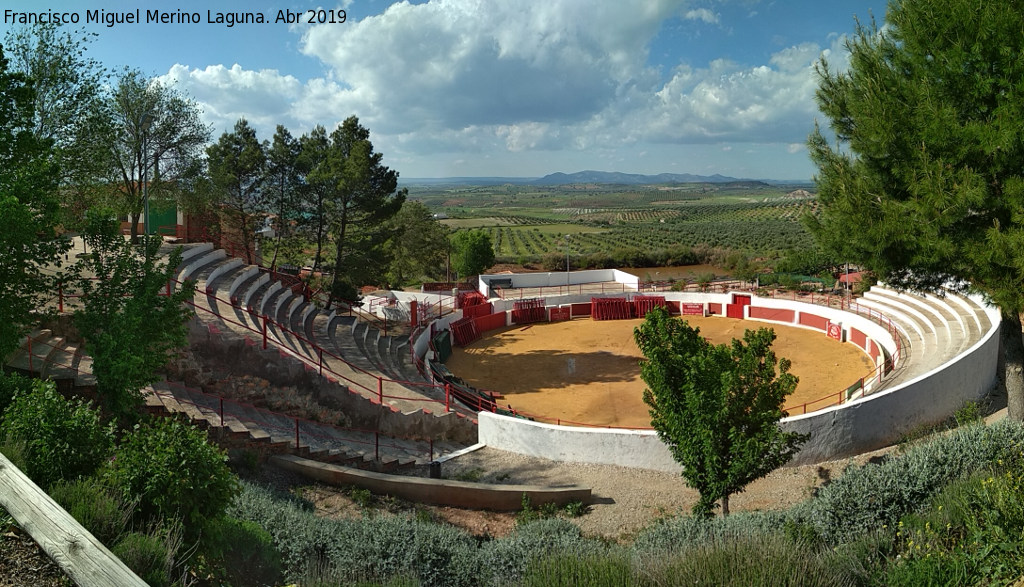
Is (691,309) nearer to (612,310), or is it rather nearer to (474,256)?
(612,310)

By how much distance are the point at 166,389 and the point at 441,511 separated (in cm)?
665

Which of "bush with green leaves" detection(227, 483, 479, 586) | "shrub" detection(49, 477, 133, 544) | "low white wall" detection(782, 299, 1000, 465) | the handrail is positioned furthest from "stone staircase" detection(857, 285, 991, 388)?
"shrub" detection(49, 477, 133, 544)

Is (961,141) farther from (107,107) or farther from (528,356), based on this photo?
(107,107)

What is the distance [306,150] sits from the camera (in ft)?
119

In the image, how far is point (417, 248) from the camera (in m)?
57.3

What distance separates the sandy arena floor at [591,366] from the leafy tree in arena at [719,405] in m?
10.2

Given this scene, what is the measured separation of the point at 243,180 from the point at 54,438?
31.2 meters

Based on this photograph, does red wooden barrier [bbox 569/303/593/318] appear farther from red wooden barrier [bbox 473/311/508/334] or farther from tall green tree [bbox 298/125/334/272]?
tall green tree [bbox 298/125/334/272]

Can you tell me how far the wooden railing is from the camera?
4738 millimetres

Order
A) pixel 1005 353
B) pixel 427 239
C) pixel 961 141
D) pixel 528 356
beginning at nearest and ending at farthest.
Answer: pixel 961 141 → pixel 1005 353 → pixel 528 356 → pixel 427 239

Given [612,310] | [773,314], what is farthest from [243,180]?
[773,314]

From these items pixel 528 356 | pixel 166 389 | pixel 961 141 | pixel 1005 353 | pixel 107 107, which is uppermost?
pixel 107 107

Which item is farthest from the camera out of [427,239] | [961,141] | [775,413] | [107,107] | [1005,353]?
[427,239]

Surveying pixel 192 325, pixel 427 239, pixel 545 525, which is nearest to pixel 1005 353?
pixel 545 525
